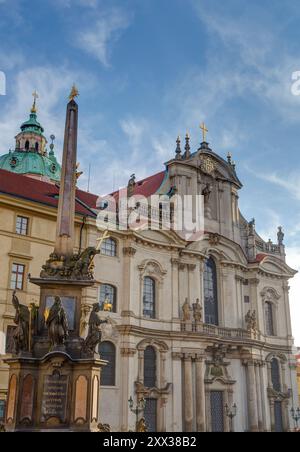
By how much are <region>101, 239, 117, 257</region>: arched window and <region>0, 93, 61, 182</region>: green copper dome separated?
28.7 metres

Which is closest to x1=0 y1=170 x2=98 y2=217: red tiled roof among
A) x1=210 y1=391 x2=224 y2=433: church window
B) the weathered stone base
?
the weathered stone base

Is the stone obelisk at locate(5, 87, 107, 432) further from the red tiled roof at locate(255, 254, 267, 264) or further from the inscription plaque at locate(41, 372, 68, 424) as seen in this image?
the red tiled roof at locate(255, 254, 267, 264)

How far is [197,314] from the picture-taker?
115 feet

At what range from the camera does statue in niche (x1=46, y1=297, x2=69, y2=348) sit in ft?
51.4

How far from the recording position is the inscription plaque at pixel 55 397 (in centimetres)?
1523

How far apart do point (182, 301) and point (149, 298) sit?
105 inches

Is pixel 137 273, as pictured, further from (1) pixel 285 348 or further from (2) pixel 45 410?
(2) pixel 45 410

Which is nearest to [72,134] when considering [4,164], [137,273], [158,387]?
[137,273]

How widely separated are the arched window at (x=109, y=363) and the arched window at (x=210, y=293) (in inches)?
355

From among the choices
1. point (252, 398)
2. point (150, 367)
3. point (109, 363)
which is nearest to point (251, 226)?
point (252, 398)

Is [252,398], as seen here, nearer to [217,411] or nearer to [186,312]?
[217,411]

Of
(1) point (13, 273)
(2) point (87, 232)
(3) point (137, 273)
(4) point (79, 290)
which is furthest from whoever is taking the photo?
(3) point (137, 273)

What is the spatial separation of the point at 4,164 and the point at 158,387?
1505 inches

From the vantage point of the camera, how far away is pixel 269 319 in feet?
139
